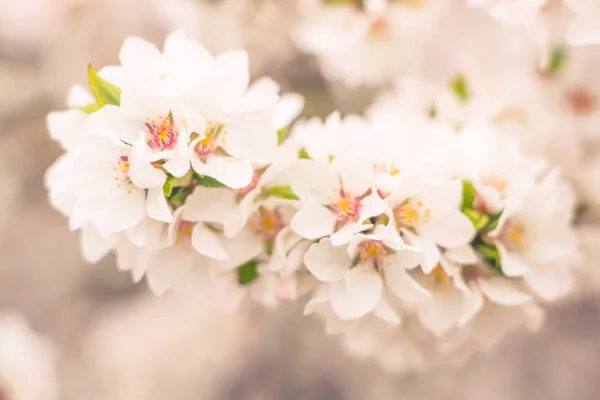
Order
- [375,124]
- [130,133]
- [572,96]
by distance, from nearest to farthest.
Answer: [130,133] < [375,124] < [572,96]

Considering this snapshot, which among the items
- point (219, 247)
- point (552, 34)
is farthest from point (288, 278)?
point (552, 34)

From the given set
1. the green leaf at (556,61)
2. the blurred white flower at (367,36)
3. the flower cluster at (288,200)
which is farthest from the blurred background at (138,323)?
the flower cluster at (288,200)

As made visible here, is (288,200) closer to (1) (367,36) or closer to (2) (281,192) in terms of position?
(2) (281,192)

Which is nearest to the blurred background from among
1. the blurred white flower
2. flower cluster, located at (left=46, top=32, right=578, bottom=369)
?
the blurred white flower

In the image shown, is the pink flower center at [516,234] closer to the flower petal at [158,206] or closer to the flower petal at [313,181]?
the flower petal at [313,181]

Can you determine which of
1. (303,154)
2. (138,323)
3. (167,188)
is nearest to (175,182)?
(167,188)

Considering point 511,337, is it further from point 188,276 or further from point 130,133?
point 130,133
